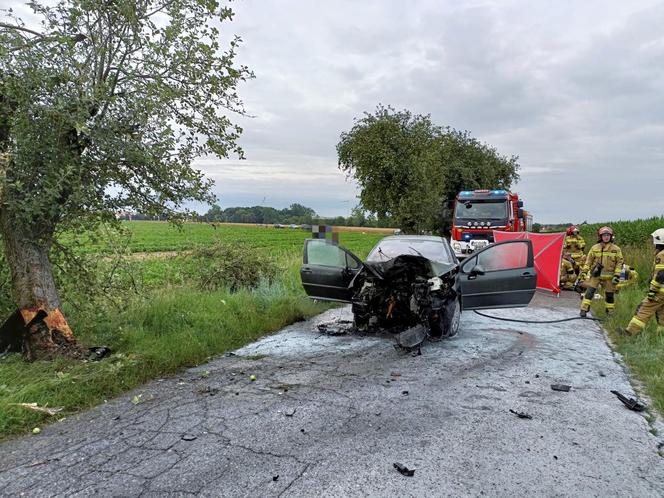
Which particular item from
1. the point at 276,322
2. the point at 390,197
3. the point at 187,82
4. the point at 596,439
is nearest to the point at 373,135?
the point at 390,197

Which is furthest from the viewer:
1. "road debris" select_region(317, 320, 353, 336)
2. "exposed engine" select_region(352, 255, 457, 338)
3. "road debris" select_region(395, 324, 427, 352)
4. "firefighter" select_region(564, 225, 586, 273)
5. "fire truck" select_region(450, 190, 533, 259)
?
"fire truck" select_region(450, 190, 533, 259)

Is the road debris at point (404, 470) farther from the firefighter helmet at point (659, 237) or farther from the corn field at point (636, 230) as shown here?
the corn field at point (636, 230)

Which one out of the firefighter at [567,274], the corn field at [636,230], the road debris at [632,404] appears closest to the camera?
the road debris at [632,404]

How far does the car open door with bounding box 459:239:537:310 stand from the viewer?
6688 millimetres

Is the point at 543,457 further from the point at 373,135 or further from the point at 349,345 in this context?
the point at 373,135

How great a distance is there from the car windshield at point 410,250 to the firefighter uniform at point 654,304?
112 inches

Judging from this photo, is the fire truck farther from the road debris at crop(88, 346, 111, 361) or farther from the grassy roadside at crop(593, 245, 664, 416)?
the road debris at crop(88, 346, 111, 361)

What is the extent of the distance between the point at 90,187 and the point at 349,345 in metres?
3.91

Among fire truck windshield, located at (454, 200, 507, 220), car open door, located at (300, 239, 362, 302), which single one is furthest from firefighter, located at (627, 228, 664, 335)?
fire truck windshield, located at (454, 200, 507, 220)

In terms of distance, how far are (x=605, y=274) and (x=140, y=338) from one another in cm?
831

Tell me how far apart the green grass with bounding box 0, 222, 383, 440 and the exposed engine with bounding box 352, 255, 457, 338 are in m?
1.74

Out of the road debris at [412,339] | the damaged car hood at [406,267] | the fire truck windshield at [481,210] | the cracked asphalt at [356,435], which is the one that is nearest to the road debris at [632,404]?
the cracked asphalt at [356,435]

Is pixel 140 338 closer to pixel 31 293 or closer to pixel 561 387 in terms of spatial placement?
pixel 31 293

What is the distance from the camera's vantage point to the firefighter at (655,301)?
21.3 feet
